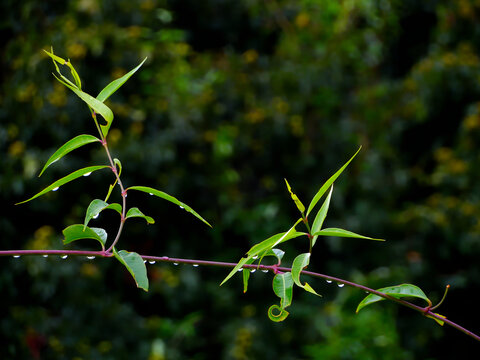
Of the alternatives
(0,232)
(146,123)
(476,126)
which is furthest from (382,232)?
(0,232)

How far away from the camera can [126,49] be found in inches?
96.6

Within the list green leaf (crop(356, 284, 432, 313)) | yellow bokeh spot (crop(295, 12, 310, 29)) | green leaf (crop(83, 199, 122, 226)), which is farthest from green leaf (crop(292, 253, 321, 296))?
yellow bokeh spot (crop(295, 12, 310, 29))

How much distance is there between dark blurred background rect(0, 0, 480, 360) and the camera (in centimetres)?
222

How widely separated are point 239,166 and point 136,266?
7.90 ft

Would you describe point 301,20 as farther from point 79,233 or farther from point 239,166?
point 79,233

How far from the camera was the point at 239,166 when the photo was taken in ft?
9.57

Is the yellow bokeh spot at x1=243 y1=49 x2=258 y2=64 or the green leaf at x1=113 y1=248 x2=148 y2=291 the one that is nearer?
the green leaf at x1=113 y1=248 x2=148 y2=291

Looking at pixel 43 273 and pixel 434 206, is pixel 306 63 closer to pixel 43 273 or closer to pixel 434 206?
pixel 434 206

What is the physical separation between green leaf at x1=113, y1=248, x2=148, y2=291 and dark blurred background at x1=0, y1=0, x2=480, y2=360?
1664mm

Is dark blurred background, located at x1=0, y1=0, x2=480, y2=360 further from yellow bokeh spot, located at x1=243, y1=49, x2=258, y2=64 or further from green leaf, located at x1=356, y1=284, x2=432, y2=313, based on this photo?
green leaf, located at x1=356, y1=284, x2=432, y2=313

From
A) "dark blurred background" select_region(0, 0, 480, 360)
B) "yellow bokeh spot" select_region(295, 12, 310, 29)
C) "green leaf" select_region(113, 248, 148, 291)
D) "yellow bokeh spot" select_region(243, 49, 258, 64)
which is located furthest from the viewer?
"yellow bokeh spot" select_region(295, 12, 310, 29)

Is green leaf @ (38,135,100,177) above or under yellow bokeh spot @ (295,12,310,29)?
above

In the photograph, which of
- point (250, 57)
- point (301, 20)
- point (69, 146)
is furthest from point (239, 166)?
point (69, 146)

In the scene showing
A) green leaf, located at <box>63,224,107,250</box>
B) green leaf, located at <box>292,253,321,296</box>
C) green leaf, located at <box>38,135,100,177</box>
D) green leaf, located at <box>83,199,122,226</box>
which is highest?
green leaf, located at <box>38,135,100,177</box>
